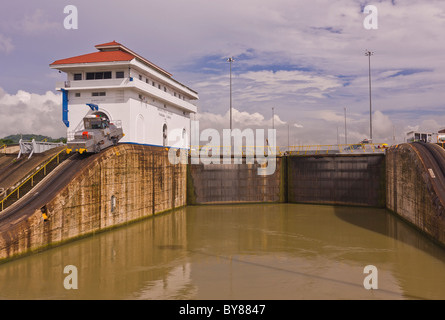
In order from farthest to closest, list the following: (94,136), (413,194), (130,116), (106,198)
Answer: (130,116)
(94,136)
(413,194)
(106,198)

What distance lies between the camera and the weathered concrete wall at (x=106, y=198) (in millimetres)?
15383

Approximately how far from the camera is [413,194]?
21.3m

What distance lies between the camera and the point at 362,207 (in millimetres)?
31266

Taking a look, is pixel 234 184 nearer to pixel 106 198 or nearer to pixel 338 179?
pixel 338 179

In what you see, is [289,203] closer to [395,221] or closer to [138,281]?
[395,221]

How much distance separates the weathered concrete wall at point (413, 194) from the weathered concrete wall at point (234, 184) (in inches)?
412

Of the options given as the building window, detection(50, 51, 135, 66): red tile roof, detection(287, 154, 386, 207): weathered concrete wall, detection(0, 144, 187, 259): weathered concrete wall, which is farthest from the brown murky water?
detection(50, 51, 135, 66): red tile roof

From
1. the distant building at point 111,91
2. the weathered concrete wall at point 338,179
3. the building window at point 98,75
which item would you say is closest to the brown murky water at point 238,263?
the weathered concrete wall at point 338,179

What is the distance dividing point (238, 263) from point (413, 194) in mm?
13403

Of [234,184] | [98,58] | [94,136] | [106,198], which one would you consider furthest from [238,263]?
[98,58]

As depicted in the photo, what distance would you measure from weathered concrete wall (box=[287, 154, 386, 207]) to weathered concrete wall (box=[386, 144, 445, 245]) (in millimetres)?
1659

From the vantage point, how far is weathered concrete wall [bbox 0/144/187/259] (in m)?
15.4

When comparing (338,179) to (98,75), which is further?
(338,179)
